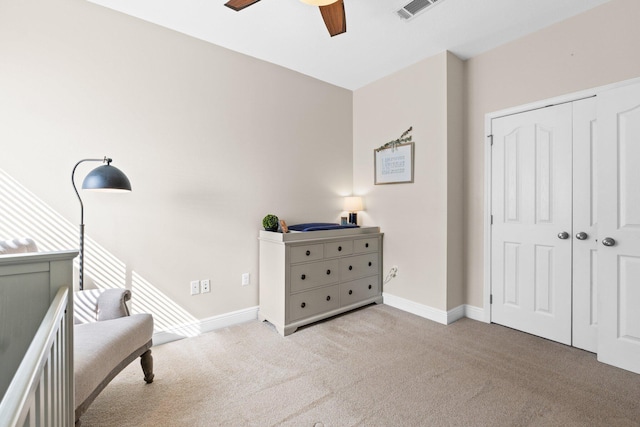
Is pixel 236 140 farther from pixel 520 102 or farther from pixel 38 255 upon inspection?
pixel 520 102

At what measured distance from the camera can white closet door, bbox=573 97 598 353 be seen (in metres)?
2.37

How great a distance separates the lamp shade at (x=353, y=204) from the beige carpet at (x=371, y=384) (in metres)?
1.50

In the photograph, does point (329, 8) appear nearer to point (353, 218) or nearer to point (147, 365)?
point (353, 218)

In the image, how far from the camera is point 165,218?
8.38 feet

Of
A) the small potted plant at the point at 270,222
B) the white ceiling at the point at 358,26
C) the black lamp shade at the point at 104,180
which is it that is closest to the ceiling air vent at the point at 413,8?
the white ceiling at the point at 358,26

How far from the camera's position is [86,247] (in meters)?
2.22

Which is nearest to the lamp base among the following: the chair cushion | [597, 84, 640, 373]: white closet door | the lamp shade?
the lamp shade

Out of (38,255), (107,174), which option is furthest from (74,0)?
(38,255)

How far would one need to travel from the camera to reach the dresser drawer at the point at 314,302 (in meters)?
2.79

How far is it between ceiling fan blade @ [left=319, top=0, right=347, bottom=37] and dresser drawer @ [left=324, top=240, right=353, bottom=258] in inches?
73.0

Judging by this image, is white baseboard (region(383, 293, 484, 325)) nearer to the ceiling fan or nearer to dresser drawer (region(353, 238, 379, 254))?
dresser drawer (region(353, 238, 379, 254))

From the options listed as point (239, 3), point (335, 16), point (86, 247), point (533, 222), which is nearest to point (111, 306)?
point (86, 247)

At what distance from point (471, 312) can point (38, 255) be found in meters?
3.39

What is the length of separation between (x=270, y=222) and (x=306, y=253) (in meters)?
0.47
